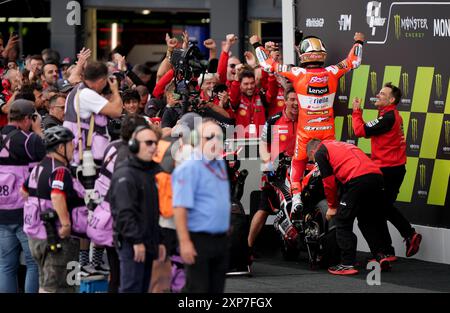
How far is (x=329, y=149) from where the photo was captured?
13.3m

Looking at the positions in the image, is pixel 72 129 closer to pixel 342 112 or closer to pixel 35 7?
pixel 342 112

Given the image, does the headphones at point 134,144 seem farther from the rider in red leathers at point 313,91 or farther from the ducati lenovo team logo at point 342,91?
the ducati lenovo team logo at point 342,91

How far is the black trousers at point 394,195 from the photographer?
1426 cm

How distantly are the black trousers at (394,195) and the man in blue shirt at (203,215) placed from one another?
494 cm

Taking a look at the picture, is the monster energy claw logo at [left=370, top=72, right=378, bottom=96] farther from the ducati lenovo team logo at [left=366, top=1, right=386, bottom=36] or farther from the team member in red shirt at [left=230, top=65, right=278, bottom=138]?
the team member in red shirt at [left=230, top=65, right=278, bottom=138]

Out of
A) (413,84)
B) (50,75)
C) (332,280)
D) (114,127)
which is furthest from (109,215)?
(50,75)

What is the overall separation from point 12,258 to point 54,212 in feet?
4.32

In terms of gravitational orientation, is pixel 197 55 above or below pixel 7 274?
above

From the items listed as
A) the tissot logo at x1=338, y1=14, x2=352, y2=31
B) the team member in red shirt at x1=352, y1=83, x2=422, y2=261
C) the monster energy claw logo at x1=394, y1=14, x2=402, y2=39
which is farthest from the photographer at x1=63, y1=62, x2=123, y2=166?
the tissot logo at x1=338, y1=14, x2=352, y2=31

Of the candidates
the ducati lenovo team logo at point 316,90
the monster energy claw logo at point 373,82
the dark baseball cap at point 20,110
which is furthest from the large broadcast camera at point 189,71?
the monster energy claw logo at point 373,82

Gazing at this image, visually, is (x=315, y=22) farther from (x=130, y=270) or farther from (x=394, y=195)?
(x=130, y=270)

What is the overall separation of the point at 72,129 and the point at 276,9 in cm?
1173
